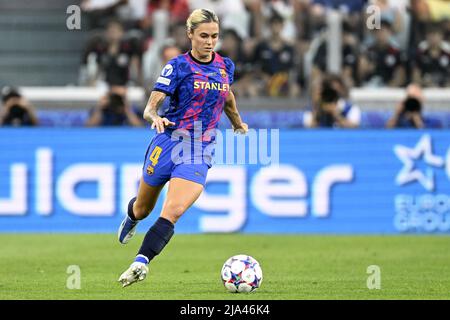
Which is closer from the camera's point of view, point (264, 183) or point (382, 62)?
point (264, 183)

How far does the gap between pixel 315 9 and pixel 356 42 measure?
881 millimetres

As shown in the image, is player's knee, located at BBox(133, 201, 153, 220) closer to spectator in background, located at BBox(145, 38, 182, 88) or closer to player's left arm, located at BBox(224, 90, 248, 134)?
player's left arm, located at BBox(224, 90, 248, 134)

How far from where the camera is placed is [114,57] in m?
19.0

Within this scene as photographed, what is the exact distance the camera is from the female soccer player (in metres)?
9.73

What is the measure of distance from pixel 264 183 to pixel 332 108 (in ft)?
6.14

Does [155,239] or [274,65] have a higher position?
[274,65]

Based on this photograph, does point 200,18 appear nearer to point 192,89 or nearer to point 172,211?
point 192,89

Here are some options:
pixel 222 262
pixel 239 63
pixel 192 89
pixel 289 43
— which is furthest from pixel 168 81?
pixel 289 43

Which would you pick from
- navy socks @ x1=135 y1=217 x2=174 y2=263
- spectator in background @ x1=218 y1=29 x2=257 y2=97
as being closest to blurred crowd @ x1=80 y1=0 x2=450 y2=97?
spectator in background @ x1=218 y1=29 x2=257 y2=97

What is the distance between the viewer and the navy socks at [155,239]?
9.41 meters

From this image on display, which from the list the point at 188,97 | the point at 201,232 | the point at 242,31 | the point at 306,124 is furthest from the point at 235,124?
the point at 242,31

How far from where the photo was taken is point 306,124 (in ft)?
58.9

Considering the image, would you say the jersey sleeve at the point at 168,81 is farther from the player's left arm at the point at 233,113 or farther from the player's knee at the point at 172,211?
the player's knee at the point at 172,211
